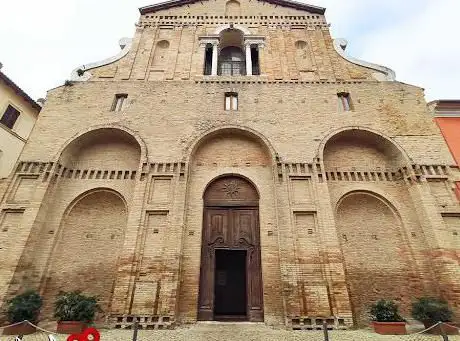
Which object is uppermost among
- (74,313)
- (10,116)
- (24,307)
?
(10,116)

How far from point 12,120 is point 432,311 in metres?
20.6

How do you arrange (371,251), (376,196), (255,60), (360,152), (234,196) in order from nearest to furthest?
(371,251)
(234,196)
(376,196)
(360,152)
(255,60)

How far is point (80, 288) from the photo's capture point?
9.89m

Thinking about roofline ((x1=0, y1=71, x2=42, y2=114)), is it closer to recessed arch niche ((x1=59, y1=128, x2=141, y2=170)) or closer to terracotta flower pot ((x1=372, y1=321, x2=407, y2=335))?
recessed arch niche ((x1=59, y1=128, x2=141, y2=170))

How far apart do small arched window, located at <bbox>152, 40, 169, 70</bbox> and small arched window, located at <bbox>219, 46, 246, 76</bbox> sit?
2945mm

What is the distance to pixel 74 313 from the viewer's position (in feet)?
26.1

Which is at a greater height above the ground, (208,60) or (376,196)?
(208,60)

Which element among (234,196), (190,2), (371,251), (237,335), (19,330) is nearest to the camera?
(237,335)

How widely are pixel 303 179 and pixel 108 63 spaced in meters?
11.0

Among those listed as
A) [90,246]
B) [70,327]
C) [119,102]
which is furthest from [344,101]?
[70,327]

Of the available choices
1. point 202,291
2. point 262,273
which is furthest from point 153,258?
point 262,273

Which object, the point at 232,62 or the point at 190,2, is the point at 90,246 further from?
the point at 190,2

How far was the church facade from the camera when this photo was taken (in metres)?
9.22

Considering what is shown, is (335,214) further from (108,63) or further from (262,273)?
(108,63)
